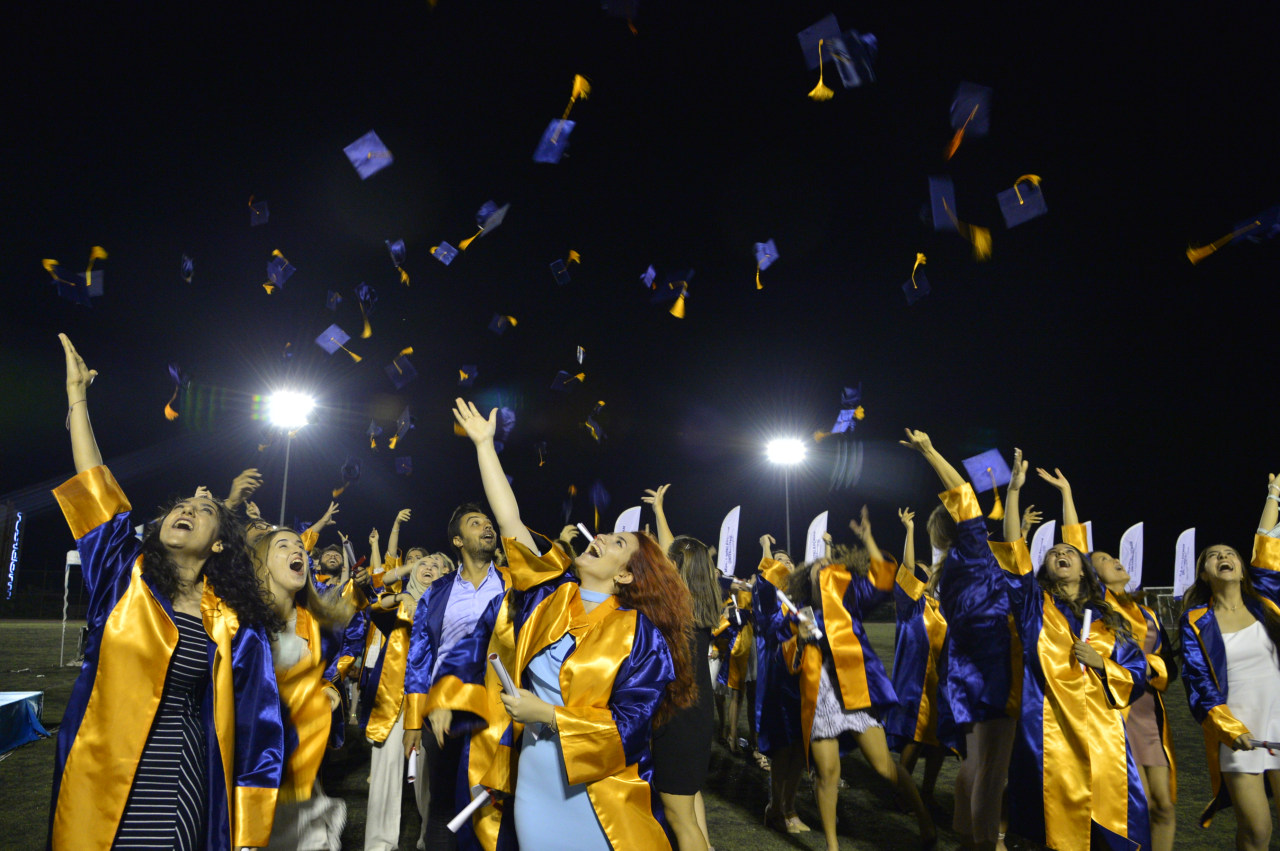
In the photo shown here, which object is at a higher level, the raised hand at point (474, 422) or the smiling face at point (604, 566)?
the raised hand at point (474, 422)

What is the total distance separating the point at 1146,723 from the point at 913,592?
7.02 feet

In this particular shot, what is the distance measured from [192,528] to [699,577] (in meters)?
3.14

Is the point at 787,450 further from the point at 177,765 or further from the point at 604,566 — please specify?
the point at 177,765

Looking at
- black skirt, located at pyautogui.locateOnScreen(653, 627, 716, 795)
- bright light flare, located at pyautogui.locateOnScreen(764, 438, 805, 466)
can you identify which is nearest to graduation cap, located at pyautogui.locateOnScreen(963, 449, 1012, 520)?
black skirt, located at pyautogui.locateOnScreen(653, 627, 716, 795)

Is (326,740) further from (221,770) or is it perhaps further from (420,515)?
(420,515)

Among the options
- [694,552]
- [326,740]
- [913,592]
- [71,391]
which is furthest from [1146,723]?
[71,391]

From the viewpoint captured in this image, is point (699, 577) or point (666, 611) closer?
point (666, 611)

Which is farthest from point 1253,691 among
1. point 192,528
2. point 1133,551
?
point 1133,551

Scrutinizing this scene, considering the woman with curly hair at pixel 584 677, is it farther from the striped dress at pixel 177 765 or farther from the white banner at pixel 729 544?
the white banner at pixel 729 544

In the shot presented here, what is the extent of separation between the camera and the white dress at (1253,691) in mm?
4391

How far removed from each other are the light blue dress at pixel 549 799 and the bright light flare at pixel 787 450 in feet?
58.1

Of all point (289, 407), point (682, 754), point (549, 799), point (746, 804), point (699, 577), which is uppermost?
point (289, 407)

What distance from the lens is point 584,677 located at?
266cm

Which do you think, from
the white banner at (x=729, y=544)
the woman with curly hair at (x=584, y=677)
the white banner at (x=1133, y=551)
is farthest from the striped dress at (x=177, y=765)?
the white banner at (x=1133, y=551)
